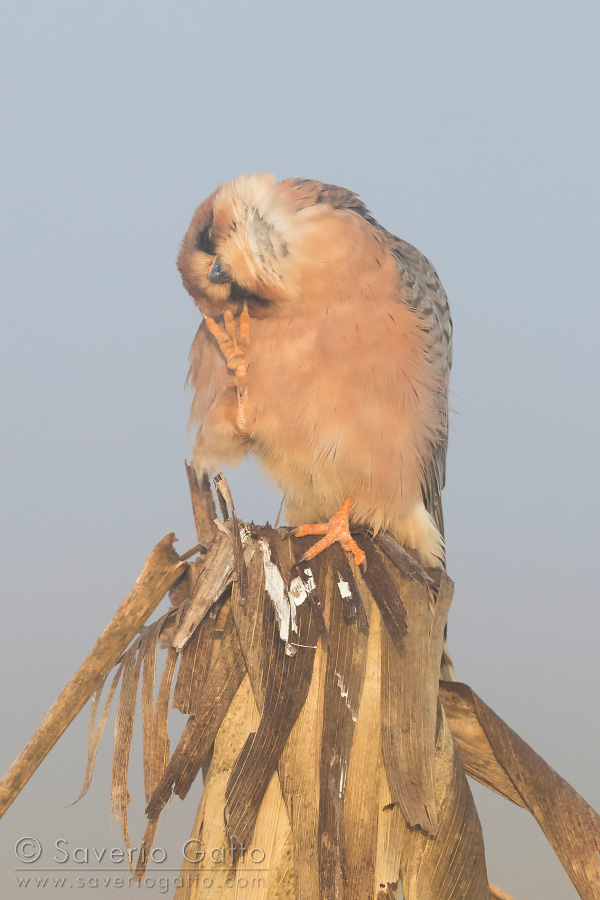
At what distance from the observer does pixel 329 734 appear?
2.52 meters

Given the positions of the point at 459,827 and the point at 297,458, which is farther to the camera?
the point at 297,458

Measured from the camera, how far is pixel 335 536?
2920mm

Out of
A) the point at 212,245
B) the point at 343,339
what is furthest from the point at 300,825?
the point at 212,245

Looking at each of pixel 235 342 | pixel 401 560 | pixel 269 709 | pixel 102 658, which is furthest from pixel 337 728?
pixel 235 342

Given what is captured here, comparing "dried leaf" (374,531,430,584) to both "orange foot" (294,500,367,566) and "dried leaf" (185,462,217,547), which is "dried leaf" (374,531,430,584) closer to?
"orange foot" (294,500,367,566)

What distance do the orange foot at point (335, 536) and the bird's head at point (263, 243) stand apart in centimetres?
80

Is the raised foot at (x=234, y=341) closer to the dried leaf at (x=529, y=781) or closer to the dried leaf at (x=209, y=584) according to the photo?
the dried leaf at (x=209, y=584)

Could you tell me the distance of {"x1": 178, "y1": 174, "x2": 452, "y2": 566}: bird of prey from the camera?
2898mm

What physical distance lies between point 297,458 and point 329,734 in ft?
3.53

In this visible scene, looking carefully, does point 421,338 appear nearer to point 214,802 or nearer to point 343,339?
point 343,339

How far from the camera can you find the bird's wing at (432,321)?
3275 mm

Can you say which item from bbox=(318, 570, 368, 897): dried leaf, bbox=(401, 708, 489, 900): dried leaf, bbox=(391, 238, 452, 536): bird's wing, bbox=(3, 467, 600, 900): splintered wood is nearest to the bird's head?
bbox=(391, 238, 452, 536): bird's wing

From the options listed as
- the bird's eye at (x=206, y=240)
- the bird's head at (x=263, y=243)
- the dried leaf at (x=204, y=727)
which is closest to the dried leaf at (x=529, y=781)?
the dried leaf at (x=204, y=727)

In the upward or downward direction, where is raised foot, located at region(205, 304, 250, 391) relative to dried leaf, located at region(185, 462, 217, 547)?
upward
